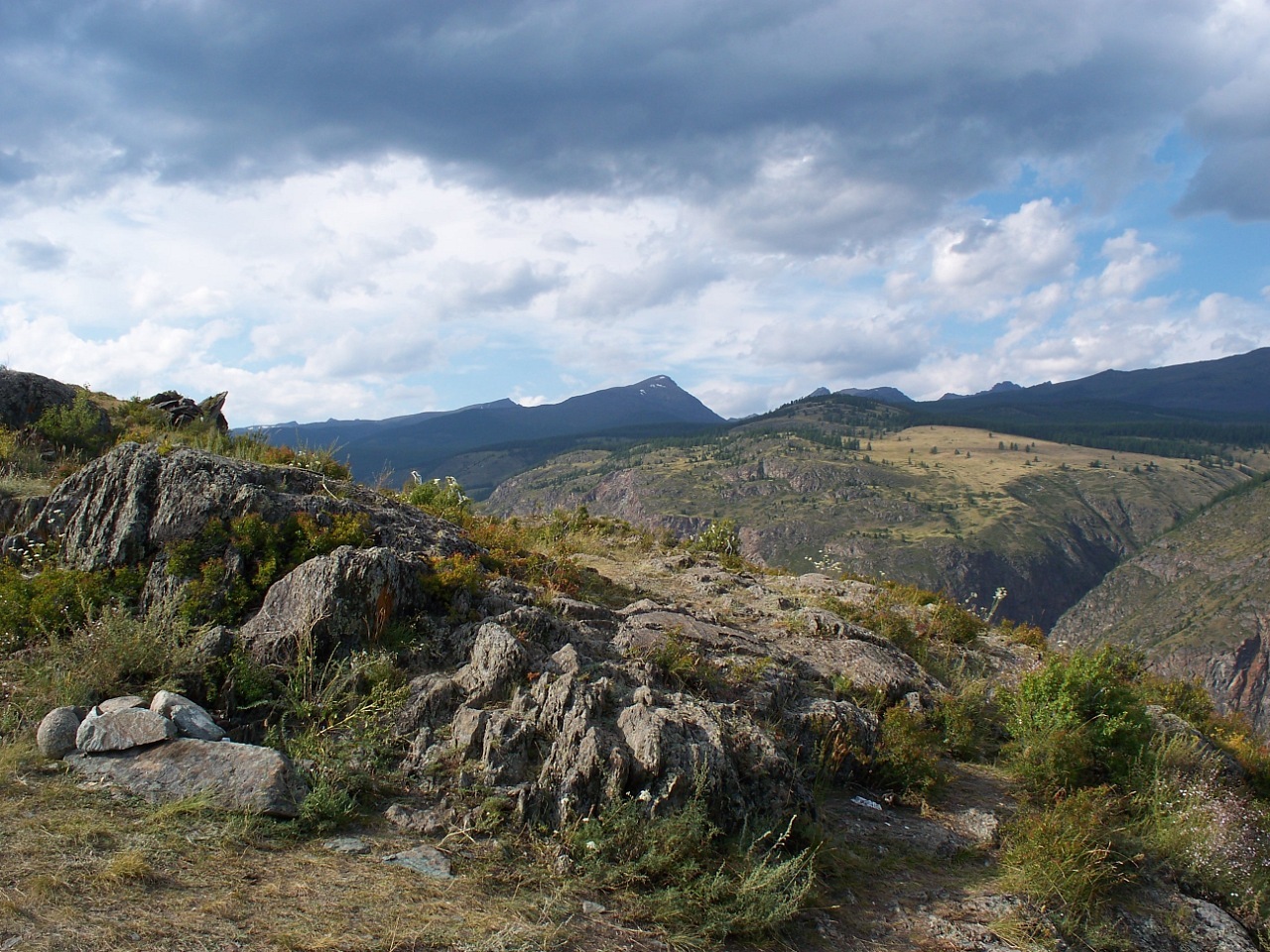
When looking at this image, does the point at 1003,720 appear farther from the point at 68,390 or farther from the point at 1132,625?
the point at 1132,625

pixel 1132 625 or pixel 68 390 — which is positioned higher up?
pixel 68 390

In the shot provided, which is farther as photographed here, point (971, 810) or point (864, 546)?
point (864, 546)

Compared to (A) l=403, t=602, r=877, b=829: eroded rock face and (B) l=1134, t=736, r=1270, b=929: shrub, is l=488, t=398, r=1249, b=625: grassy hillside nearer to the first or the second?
(B) l=1134, t=736, r=1270, b=929: shrub

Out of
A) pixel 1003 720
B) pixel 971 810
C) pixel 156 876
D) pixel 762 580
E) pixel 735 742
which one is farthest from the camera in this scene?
pixel 762 580

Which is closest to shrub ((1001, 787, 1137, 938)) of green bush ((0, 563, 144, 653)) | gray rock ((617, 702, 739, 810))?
gray rock ((617, 702, 739, 810))

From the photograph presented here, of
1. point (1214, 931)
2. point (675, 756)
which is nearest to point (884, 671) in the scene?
point (1214, 931)

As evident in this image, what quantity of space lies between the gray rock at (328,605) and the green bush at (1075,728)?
670cm

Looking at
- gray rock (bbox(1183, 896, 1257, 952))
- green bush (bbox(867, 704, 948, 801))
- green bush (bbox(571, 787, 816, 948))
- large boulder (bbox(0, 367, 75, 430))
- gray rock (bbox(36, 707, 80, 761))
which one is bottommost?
gray rock (bbox(1183, 896, 1257, 952))

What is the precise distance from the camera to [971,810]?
700 cm

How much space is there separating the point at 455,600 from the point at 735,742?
11.0 feet

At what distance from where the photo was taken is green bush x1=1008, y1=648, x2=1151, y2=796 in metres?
7.60

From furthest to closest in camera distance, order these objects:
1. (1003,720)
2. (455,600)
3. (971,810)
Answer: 1. (1003,720)
2. (455,600)
3. (971,810)

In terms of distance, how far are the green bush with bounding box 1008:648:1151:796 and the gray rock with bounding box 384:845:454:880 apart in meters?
5.83

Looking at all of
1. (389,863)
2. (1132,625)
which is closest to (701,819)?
(389,863)
